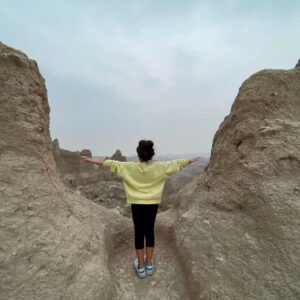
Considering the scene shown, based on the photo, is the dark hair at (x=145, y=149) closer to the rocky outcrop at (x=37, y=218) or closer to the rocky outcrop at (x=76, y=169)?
the rocky outcrop at (x=37, y=218)

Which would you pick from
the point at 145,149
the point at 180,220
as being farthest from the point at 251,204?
the point at 145,149

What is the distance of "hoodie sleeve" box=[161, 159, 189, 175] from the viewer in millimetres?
3814

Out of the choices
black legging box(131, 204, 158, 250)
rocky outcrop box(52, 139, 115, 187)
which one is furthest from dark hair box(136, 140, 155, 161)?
rocky outcrop box(52, 139, 115, 187)

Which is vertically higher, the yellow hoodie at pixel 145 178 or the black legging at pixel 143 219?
the yellow hoodie at pixel 145 178

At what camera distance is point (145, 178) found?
3.81m

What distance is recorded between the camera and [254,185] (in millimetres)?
3826

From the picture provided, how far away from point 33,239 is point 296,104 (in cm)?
415

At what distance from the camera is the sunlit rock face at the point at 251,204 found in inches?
133

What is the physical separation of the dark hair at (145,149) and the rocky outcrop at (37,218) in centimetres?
134

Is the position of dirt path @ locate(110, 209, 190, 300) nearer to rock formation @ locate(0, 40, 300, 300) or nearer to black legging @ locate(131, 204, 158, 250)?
rock formation @ locate(0, 40, 300, 300)

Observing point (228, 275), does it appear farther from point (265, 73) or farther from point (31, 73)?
point (31, 73)

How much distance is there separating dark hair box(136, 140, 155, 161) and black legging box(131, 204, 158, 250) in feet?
2.12

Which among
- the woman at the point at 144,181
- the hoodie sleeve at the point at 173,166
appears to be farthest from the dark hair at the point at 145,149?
the hoodie sleeve at the point at 173,166

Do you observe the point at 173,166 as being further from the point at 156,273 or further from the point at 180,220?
the point at 156,273
